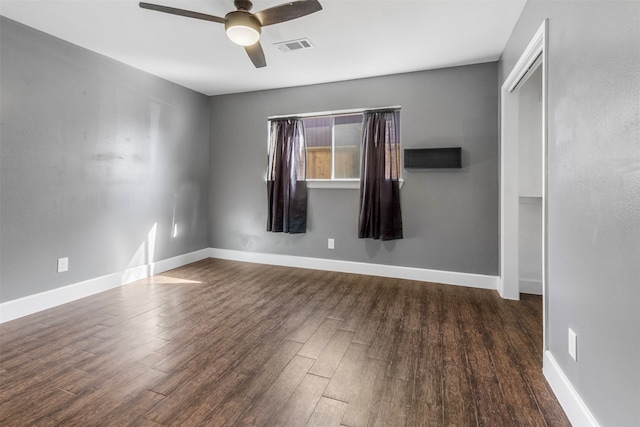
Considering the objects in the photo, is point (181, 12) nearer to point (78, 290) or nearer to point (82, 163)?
point (82, 163)

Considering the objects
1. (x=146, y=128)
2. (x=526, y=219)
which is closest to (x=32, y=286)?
(x=146, y=128)

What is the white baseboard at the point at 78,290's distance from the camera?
2613 mm

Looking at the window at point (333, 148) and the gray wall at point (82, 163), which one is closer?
the gray wall at point (82, 163)

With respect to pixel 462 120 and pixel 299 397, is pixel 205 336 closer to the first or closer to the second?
pixel 299 397

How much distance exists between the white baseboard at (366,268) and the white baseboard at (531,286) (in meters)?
0.27

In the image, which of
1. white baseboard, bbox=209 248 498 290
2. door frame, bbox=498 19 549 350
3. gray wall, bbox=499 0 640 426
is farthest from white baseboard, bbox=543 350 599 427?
white baseboard, bbox=209 248 498 290

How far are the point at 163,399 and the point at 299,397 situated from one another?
0.72 m

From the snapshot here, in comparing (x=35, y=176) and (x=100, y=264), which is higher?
(x=35, y=176)

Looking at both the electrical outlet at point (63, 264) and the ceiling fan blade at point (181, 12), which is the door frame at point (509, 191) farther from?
Answer: the electrical outlet at point (63, 264)

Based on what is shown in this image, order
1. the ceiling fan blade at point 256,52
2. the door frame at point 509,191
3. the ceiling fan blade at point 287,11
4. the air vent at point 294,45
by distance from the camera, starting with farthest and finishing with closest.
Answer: the door frame at point 509,191, the air vent at point 294,45, the ceiling fan blade at point 256,52, the ceiling fan blade at point 287,11

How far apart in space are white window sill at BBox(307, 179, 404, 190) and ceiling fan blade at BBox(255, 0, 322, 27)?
216cm

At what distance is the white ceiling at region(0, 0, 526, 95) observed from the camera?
7.76 ft

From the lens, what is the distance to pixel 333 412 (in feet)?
5.01

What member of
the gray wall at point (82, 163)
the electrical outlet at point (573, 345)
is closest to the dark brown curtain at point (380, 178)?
the electrical outlet at point (573, 345)
